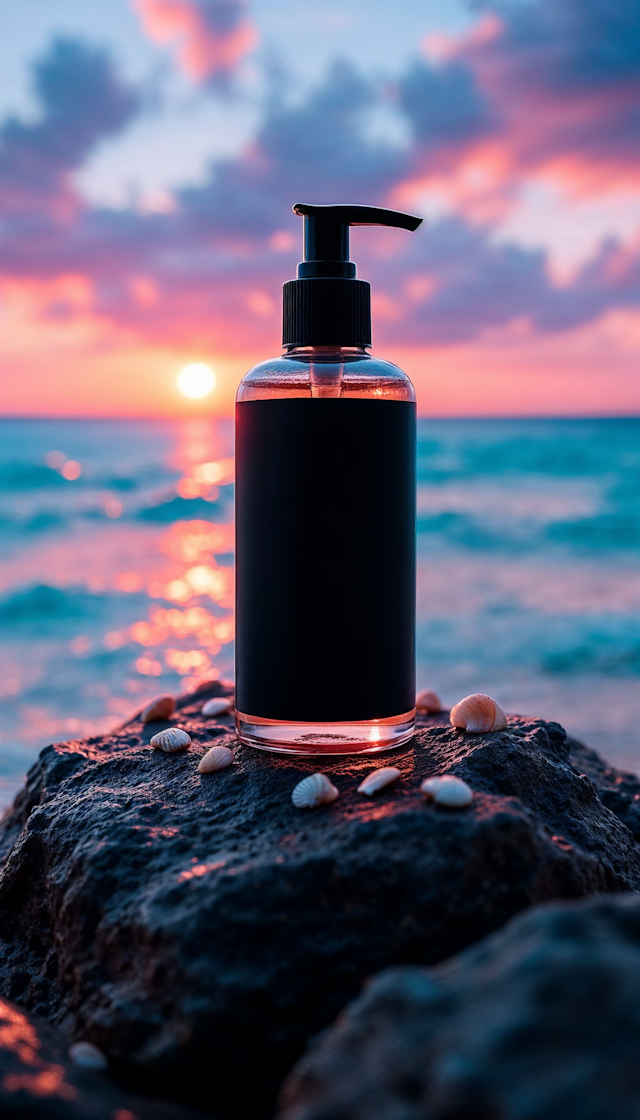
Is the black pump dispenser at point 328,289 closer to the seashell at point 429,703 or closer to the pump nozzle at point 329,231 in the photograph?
the pump nozzle at point 329,231

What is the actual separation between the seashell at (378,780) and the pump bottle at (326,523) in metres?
0.17

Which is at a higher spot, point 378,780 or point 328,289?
point 328,289

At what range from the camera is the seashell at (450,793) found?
1293mm

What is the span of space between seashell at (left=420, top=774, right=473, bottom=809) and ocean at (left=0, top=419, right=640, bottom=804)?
1.10 feet

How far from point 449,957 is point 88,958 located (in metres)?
0.53

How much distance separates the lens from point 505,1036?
76 centimetres

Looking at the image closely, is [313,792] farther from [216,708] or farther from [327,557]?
[216,708]

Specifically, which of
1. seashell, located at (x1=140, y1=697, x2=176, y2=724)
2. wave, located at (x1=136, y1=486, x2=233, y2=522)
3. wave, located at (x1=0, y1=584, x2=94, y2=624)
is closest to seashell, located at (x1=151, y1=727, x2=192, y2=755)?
seashell, located at (x1=140, y1=697, x2=176, y2=724)

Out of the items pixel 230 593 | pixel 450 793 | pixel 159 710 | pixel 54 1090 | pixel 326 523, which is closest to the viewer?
pixel 54 1090

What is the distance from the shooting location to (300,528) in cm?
161

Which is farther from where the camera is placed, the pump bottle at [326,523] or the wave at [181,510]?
the wave at [181,510]

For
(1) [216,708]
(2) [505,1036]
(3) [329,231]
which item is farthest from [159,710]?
(2) [505,1036]

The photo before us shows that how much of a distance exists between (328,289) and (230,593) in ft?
32.1

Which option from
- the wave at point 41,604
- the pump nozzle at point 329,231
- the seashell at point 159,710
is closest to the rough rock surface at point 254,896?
the seashell at point 159,710
